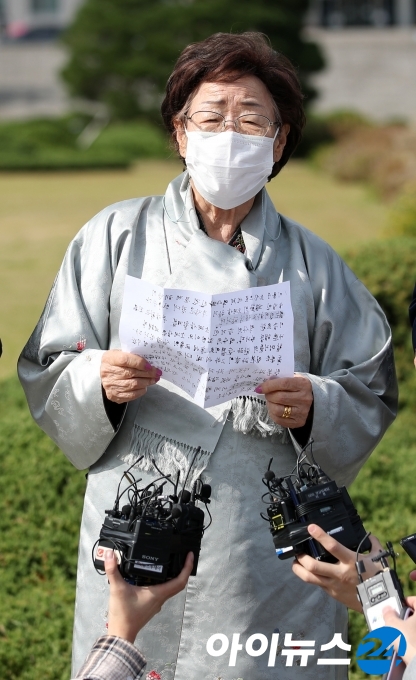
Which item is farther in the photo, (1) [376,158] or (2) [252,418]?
(1) [376,158]

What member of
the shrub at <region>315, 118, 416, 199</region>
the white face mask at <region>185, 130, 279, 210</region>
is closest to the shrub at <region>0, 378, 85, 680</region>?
the white face mask at <region>185, 130, 279, 210</region>

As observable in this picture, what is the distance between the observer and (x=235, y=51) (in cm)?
248

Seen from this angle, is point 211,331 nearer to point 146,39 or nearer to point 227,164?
point 227,164

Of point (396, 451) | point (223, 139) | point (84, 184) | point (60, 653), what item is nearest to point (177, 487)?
point (223, 139)

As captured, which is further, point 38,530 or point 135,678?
point 38,530

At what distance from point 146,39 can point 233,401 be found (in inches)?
850

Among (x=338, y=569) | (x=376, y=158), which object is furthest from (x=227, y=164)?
(x=376, y=158)

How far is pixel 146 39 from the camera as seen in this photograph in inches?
899

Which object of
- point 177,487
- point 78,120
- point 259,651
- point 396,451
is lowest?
point 78,120

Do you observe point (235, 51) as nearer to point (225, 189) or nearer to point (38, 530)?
point (225, 189)

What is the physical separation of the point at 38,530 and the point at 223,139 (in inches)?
88.9

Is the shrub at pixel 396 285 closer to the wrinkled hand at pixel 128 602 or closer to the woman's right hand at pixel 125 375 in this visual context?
the woman's right hand at pixel 125 375

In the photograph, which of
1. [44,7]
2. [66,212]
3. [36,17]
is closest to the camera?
[66,212]

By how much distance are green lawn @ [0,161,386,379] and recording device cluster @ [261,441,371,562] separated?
18.6ft
